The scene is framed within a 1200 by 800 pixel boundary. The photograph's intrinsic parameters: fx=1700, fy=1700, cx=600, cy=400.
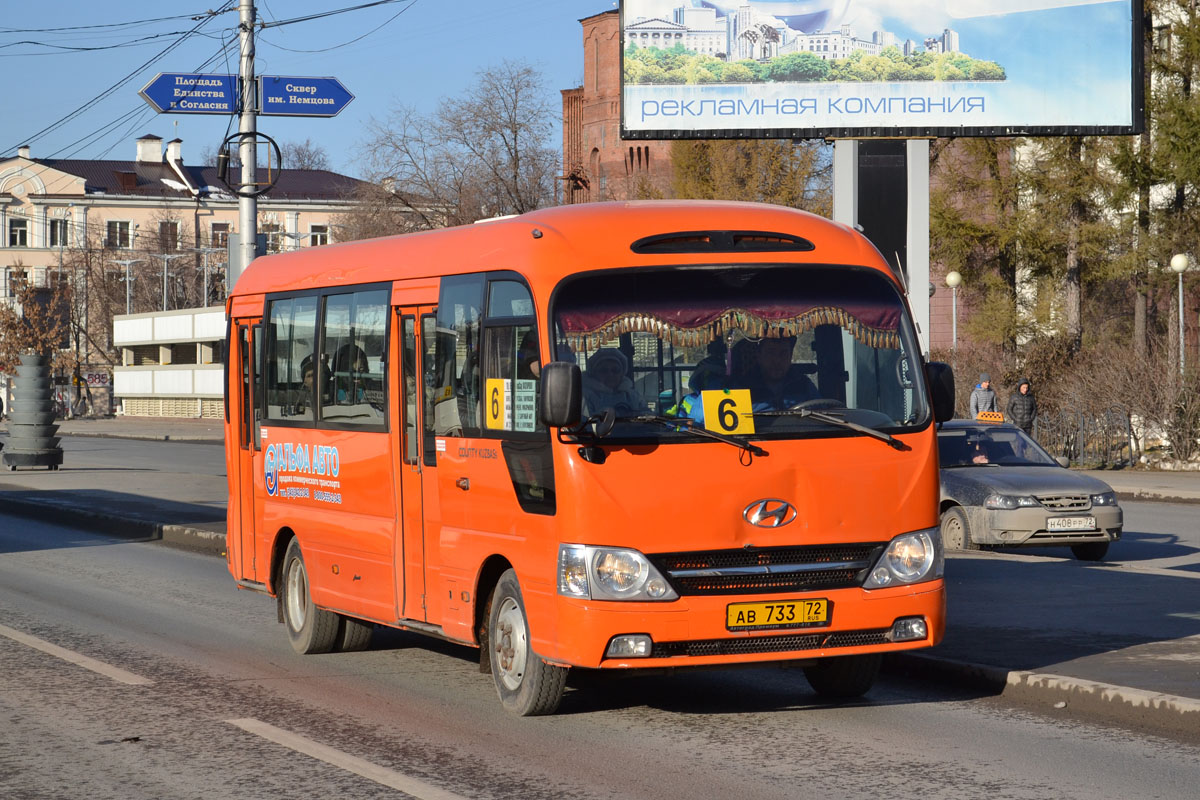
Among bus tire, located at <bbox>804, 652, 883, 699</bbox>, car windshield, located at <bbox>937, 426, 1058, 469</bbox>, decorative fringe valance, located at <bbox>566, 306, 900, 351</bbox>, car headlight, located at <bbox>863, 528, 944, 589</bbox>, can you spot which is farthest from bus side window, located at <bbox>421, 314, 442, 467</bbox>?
car windshield, located at <bbox>937, 426, 1058, 469</bbox>

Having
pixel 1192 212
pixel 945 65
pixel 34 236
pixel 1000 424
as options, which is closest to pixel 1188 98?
pixel 1192 212

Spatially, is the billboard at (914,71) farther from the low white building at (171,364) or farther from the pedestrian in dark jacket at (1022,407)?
the low white building at (171,364)

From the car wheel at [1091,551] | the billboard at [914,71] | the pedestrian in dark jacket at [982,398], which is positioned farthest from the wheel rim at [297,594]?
the billboard at [914,71]

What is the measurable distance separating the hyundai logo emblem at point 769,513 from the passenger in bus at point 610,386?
28.1 inches

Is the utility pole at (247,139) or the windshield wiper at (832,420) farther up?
the utility pole at (247,139)

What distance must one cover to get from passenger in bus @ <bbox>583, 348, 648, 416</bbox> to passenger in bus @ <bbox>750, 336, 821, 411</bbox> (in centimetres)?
64

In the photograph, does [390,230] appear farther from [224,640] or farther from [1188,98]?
[224,640]

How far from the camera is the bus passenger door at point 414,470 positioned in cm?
974

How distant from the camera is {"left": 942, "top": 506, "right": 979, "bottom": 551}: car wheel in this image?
1731 cm

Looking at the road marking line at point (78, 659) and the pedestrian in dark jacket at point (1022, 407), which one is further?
the pedestrian in dark jacket at point (1022, 407)

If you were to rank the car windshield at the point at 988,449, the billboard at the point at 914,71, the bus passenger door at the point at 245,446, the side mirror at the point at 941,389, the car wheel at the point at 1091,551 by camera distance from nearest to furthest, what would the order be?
1. the side mirror at the point at 941,389
2. the bus passenger door at the point at 245,446
3. the car wheel at the point at 1091,551
4. the car windshield at the point at 988,449
5. the billboard at the point at 914,71

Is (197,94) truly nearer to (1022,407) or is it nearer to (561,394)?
(561,394)

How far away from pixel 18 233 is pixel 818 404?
383 ft

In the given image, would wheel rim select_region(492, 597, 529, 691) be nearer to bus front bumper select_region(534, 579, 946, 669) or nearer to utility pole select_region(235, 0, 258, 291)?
bus front bumper select_region(534, 579, 946, 669)
